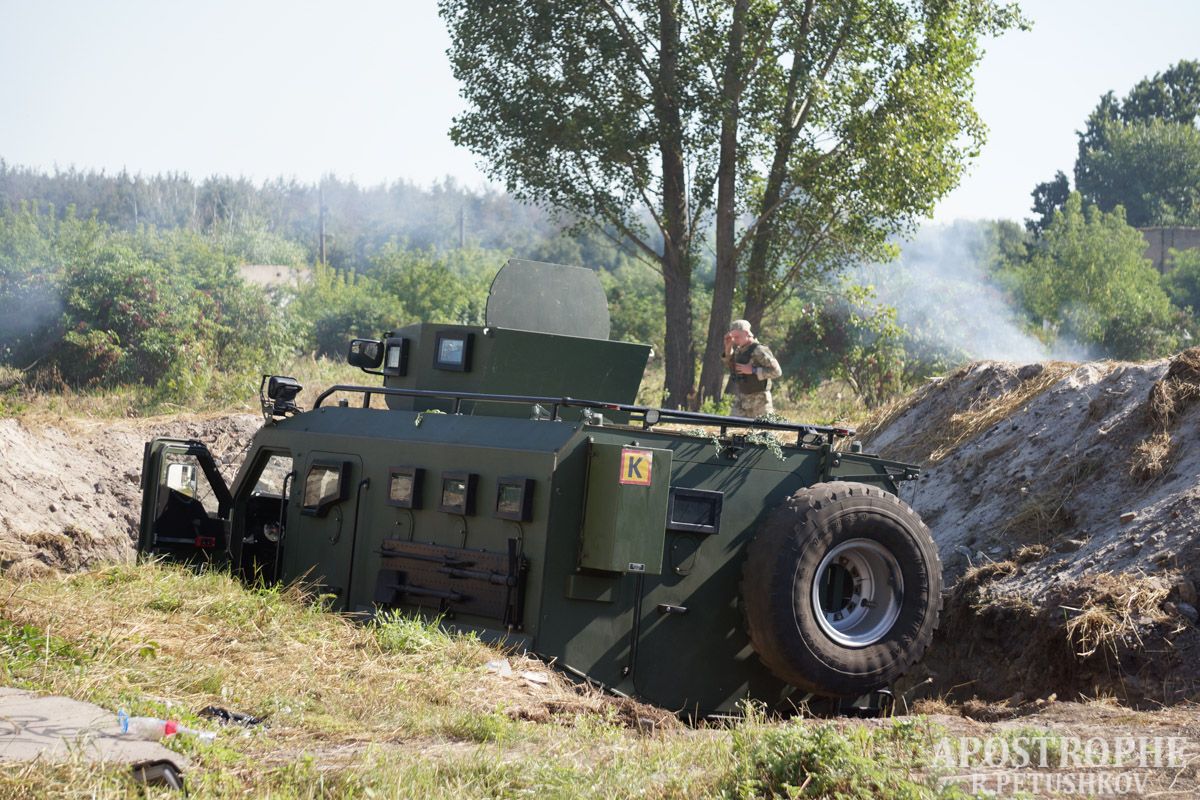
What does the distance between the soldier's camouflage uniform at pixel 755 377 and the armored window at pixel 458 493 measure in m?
5.32

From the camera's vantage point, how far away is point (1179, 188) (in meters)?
61.8

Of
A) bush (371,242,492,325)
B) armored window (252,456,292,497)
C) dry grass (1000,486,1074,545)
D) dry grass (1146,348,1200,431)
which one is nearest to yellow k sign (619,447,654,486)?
armored window (252,456,292,497)

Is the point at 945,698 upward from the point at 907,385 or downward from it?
downward

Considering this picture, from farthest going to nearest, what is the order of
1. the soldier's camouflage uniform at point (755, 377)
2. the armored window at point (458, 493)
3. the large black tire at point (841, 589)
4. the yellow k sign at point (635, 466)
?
the soldier's camouflage uniform at point (755, 377) < the armored window at point (458, 493) < the large black tire at point (841, 589) < the yellow k sign at point (635, 466)

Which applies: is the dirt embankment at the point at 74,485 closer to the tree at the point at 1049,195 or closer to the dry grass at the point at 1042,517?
the dry grass at the point at 1042,517

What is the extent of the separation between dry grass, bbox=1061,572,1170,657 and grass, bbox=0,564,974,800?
2.75 metres

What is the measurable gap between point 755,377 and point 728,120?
27.8ft

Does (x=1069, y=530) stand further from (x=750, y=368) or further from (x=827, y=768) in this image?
(x=827, y=768)

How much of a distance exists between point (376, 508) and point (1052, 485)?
5399mm

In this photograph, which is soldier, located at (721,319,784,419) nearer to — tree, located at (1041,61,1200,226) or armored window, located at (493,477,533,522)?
armored window, located at (493,477,533,522)

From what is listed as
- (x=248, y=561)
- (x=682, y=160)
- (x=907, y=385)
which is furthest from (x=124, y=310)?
(x=248, y=561)

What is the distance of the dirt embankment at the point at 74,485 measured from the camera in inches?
497

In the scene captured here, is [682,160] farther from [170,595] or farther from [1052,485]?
[170,595]

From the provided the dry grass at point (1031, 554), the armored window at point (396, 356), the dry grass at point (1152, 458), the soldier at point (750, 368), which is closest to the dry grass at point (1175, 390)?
the dry grass at point (1152, 458)
